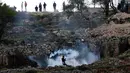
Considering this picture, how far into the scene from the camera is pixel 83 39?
43.4 metres

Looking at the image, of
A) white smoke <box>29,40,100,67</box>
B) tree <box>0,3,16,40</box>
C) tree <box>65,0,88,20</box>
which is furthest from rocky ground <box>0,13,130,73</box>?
tree <box>65,0,88,20</box>

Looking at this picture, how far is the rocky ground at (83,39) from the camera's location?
24.1 metres

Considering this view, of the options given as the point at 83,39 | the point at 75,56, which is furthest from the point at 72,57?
the point at 83,39

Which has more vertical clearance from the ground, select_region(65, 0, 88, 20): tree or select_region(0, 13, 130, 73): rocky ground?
select_region(65, 0, 88, 20): tree

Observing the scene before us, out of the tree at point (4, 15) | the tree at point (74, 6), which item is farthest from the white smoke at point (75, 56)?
the tree at point (74, 6)

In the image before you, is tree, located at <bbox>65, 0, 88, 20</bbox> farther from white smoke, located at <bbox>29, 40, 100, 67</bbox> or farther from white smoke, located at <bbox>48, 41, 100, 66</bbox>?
white smoke, located at <bbox>48, 41, 100, 66</bbox>

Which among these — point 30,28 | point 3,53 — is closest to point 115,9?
point 30,28

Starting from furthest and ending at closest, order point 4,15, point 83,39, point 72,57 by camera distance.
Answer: point 4,15 < point 83,39 < point 72,57

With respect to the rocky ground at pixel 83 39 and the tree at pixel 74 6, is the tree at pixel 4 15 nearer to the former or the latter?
the rocky ground at pixel 83 39

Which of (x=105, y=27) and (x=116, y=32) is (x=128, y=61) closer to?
(x=116, y=32)

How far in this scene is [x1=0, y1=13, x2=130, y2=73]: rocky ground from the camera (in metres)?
24.1

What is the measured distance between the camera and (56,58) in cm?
3806

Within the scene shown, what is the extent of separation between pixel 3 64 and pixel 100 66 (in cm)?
1124

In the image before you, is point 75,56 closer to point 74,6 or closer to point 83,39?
point 83,39
